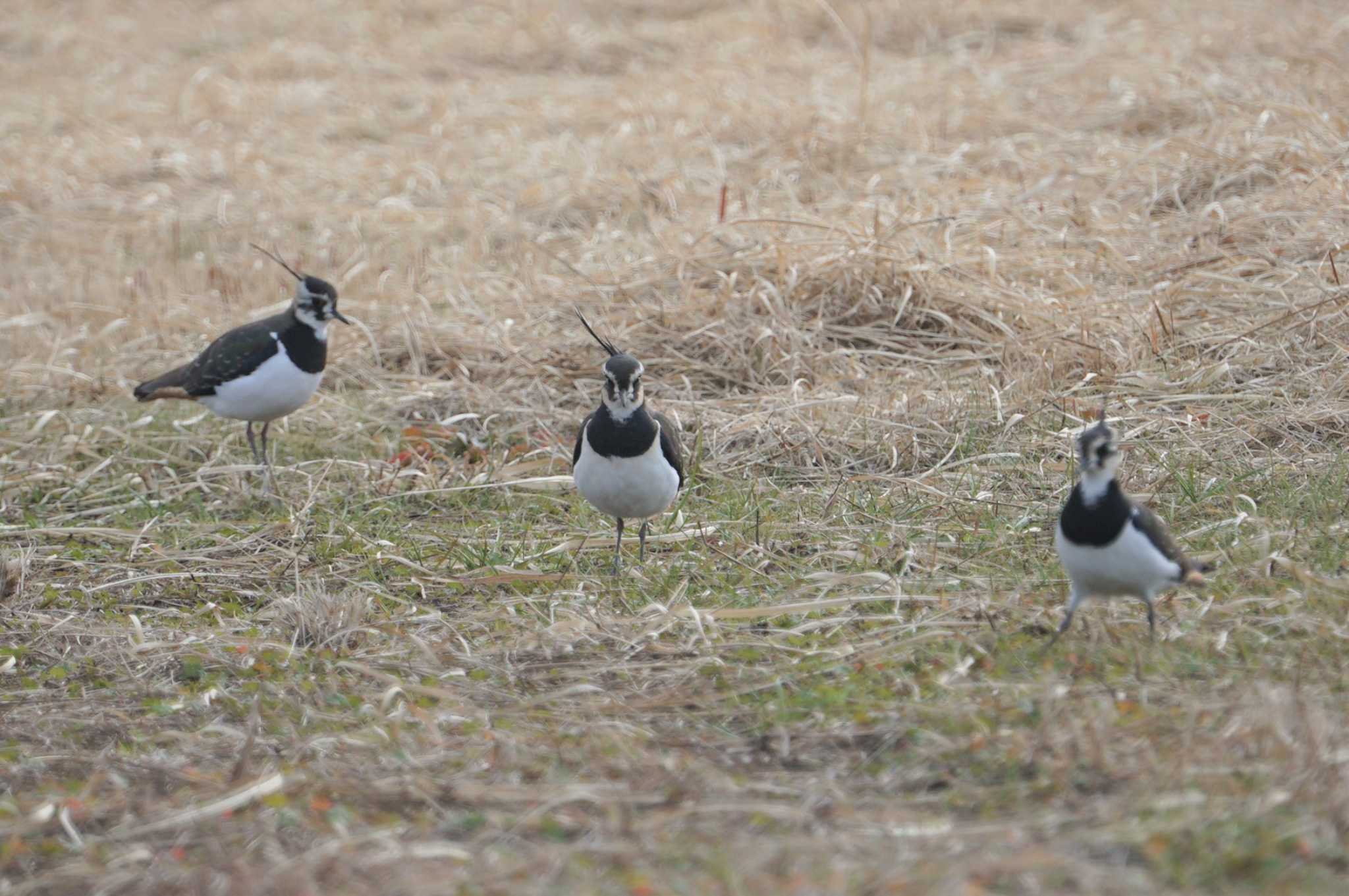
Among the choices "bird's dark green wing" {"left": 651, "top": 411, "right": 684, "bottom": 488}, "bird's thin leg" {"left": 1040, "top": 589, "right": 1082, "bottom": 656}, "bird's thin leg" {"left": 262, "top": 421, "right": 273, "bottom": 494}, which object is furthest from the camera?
"bird's thin leg" {"left": 262, "top": 421, "right": 273, "bottom": 494}

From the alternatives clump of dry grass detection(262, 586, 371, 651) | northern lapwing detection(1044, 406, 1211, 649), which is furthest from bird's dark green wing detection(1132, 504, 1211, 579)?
clump of dry grass detection(262, 586, 371, 651)

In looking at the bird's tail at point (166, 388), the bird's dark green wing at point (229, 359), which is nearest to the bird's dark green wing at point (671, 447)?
the bird's dark green wing at point (229, 359)

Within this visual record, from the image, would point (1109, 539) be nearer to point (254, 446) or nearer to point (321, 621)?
point (321, 621)

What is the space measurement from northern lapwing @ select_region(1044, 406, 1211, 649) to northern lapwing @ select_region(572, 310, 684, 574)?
150 cm

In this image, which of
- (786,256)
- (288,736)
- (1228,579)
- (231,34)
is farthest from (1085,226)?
(231,34)

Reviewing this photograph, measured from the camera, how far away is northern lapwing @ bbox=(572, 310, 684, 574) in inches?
201

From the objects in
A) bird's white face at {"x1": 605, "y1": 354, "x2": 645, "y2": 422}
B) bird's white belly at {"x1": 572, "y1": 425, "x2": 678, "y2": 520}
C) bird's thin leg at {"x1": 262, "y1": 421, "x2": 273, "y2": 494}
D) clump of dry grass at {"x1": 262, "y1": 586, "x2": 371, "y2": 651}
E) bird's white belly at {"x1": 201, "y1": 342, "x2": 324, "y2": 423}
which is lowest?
bird's thin leg at {"x1": 262, "y1": 421, "x2": 273, "y2": 494}

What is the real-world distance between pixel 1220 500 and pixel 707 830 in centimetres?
271

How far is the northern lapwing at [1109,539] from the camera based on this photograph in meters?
3.99

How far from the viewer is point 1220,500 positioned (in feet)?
17.4

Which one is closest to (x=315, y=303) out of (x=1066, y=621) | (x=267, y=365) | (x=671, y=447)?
(x=267, y=365)

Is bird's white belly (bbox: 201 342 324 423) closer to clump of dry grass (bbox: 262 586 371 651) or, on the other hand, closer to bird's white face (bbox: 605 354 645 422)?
clump of dry grass (bbox: 262 586 371 651)

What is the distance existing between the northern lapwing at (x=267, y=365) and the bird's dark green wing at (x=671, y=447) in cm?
189

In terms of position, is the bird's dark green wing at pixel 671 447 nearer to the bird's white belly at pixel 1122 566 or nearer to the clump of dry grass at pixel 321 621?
the clump of dry grass at pixel 321 621
